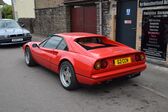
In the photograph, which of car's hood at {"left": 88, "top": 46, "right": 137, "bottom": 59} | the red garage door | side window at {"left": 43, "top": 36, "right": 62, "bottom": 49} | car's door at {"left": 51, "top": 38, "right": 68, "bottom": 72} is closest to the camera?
car's hood at {"left": 88, "top": 46, "right": 137, "bottom": 59}

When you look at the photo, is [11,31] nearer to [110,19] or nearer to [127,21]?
[110,19]

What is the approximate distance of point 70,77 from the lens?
17.2 feet

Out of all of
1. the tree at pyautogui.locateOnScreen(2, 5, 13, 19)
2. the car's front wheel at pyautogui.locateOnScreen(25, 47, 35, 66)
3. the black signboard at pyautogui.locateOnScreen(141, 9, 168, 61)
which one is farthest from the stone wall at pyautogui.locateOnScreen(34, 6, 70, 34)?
the tree at pyautogui.locateOnScreen(2, 5, 13, 19)

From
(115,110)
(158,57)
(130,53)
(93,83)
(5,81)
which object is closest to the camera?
(115,110)

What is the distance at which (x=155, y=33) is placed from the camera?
7.64 meters

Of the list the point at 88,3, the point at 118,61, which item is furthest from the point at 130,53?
the point at 88,3

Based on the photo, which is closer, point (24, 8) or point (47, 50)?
point (47, 50)

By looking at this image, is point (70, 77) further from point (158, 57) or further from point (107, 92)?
point (158, 57)

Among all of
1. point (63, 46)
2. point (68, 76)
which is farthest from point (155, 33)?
point (68, 76)

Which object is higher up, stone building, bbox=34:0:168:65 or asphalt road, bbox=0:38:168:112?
stone building, bbox=34:0:168:65

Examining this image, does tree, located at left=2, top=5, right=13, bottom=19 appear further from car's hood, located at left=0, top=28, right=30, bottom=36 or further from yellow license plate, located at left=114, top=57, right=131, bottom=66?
yellow license plate, located at left=114, top=57, right=131, bottom=66

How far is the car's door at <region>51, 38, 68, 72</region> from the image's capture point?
5652mm

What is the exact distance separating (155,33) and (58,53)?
3516 millimetres

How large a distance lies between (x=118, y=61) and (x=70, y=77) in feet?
3.64
